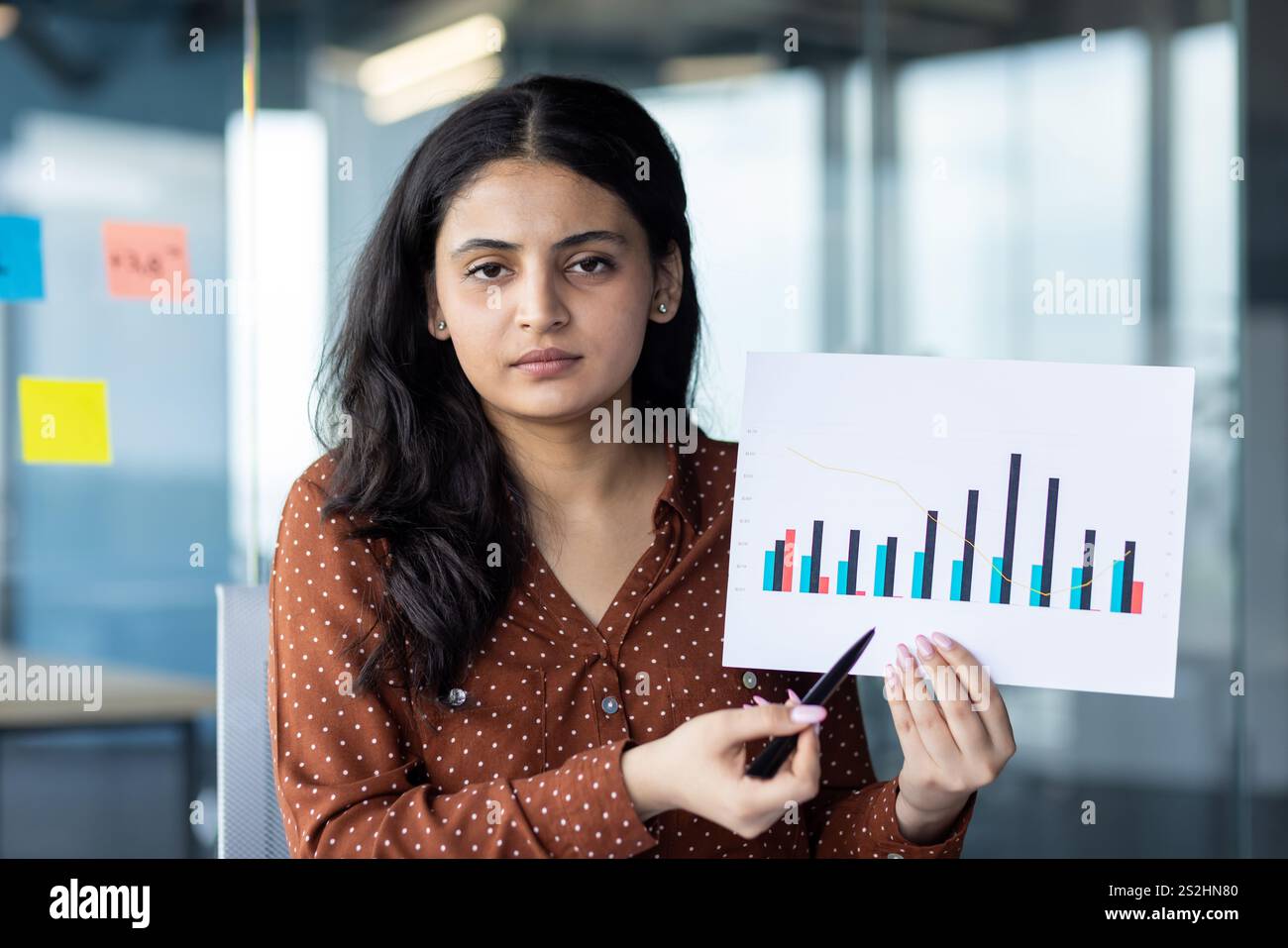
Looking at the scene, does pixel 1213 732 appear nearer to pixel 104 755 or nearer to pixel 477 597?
pixel 477 597

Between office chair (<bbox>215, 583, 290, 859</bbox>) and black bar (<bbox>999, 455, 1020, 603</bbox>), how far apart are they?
2.78ft

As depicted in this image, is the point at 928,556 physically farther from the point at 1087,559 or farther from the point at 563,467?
the point at 563,467

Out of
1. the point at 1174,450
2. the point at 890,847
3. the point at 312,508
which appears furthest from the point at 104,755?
the point at 1174,450

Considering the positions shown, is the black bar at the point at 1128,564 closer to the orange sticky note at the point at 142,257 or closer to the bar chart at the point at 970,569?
the bar chart at the point at 970,569

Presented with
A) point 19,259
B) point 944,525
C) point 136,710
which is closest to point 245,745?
point 944,525

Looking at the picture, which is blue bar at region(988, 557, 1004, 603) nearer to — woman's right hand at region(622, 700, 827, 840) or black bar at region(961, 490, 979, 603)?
black bar at region(961, 490, 979, 603)

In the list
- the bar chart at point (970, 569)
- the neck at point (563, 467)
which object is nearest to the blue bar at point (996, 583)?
the bar chart at point (970, 569)

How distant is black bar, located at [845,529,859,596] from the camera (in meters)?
1.16

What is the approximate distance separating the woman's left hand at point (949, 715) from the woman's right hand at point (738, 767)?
167mm

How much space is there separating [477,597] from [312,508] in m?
0.19

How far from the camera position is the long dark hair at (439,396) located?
4.02 ft

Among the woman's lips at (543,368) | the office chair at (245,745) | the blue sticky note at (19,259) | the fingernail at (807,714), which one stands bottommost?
the office chair at (245,745)

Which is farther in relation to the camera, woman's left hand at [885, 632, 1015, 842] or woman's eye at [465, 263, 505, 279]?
woman's eye at [465, 263, 505, 279]

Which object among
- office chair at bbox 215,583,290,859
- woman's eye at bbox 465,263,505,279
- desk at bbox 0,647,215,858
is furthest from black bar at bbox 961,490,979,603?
desk at bbox 0,647,215,858
